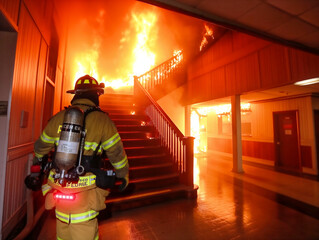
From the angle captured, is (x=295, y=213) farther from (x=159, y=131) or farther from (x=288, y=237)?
(x=159, y=131)

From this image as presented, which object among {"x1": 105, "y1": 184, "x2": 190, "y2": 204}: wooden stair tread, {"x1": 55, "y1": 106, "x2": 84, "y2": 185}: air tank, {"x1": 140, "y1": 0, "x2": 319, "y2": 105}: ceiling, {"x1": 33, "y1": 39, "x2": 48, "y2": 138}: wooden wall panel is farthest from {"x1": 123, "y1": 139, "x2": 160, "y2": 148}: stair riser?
{"x1": 140, "y1": 0, "x2": 319, "y2": 105}: ceiling

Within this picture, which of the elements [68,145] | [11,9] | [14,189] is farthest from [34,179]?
[11,9]

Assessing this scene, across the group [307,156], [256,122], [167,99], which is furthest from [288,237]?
[167,99]

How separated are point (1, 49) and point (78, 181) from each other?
230 centimetres

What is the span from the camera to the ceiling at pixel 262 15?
190 cm

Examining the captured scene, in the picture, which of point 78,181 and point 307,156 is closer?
point 78,181

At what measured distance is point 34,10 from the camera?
9.68 feet

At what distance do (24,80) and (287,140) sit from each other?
9.68 m

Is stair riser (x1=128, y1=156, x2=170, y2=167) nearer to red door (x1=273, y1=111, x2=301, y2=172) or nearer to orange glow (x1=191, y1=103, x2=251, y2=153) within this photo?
red door (x1=273, y1=111, x2=301, y2=172)

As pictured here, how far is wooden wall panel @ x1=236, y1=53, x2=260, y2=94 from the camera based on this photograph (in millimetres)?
6039

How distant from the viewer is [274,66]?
5484 mm

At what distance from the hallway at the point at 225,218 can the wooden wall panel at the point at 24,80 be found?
1725mm

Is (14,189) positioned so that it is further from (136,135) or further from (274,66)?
(274,66)

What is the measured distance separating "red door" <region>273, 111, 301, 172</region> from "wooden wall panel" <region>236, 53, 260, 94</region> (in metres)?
2.85
